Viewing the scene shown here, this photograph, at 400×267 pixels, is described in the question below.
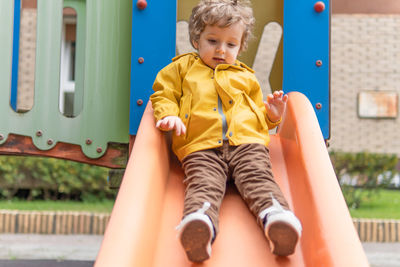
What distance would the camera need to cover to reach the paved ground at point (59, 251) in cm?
332

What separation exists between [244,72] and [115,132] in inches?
31.9

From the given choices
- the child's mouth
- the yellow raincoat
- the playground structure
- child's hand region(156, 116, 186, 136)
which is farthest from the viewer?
the playground structure

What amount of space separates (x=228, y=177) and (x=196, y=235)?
1.61ft

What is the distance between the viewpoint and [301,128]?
1832 millimetres

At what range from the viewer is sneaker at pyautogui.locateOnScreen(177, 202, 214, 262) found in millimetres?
1304

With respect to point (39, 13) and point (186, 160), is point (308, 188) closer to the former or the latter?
point (186, 160)

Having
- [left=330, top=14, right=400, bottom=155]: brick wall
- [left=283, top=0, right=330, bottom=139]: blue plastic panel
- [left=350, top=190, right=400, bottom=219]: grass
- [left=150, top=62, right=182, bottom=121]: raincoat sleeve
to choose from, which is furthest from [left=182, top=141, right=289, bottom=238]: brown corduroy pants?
[left=330, top=14, right=400, bottom=155]: brick wall

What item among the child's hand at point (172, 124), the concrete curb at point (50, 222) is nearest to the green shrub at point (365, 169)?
the concrete curb at point (50, 222)

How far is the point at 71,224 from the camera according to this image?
15.4 feet

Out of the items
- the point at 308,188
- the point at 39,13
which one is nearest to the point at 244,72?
the point at 308,188

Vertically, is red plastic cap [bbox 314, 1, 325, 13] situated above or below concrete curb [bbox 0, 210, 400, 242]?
above

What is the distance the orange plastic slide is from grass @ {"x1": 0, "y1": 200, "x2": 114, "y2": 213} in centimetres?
357

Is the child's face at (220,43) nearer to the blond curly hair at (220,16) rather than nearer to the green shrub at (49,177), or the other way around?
the blond curly hair at (220,16)

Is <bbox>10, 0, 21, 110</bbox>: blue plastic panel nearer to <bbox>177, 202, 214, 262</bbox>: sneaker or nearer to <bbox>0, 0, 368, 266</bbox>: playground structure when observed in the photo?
<bbox>0, 0, 368, 266</bbox>: playground structure
